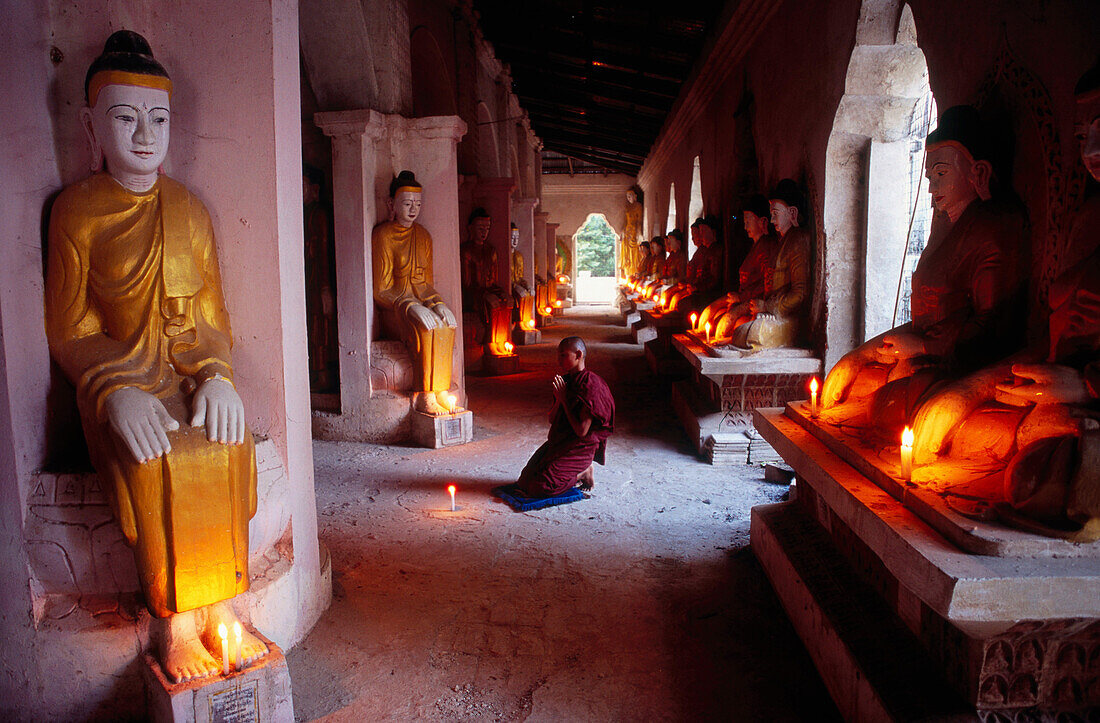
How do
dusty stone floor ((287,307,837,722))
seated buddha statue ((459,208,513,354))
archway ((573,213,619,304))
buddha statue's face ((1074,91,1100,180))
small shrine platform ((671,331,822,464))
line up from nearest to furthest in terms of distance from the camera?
buddha statue's face ((1074,91,1100,180))
dusty stone floor ((287,307,837,722))
small shrine platform ((671,331,822,464))
seated buddha statue ((459,208,513,354))
archway ((573,213,619,304))

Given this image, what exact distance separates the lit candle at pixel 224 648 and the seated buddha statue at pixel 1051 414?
8.45ft

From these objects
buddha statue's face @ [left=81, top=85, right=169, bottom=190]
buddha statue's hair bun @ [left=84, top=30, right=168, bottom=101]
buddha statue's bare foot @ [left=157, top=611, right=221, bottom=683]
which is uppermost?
buddha statue's hair bun @ [left=84, top=30, right=168, bottom=101]

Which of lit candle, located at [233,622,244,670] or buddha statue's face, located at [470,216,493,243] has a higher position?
buddha statue's face, located at [470,216,493,243]

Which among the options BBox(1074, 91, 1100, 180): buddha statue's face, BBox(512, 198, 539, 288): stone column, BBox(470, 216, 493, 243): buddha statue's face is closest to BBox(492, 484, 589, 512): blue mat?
BBox(1074, 91, 1100, 180): buddha statue's face

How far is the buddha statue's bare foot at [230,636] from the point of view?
2611mm

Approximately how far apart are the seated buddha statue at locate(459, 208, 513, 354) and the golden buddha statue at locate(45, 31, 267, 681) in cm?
802

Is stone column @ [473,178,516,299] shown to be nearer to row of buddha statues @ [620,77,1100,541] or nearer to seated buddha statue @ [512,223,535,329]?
seated buddha statue @ [512,223,535,329]

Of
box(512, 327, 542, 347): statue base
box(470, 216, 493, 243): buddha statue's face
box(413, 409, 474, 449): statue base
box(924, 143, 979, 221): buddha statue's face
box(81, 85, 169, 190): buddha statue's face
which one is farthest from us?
box(512, 327, 542, 347): statue base

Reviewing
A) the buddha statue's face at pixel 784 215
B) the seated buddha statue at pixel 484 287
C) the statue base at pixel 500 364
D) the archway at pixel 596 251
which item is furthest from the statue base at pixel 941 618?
the archway at pixel 596 251

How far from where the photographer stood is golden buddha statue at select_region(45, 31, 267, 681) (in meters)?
2.46

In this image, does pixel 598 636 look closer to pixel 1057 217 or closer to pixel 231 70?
pixel 1057 217

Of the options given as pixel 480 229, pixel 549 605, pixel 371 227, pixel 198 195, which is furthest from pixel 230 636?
pixel 480 229

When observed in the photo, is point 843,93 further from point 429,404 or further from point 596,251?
point 596,251

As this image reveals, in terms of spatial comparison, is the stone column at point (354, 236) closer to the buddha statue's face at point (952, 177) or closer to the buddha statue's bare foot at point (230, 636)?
the buddha statue's bare foot at point (230, 636)
